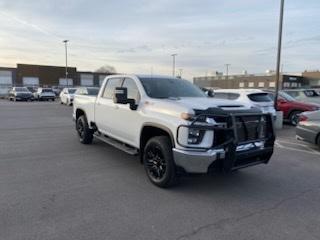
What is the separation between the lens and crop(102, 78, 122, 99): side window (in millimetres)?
6816

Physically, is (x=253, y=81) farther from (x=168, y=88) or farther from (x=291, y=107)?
(x=168, y=88)

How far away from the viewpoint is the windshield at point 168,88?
5.82m

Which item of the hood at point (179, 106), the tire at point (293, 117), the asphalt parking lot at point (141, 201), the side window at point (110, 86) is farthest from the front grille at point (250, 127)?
the tire at point (293, 117)

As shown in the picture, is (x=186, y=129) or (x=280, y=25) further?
(x=280, y=25)

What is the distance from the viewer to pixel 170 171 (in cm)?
→ 482

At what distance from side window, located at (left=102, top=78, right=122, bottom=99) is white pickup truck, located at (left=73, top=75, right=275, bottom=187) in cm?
9

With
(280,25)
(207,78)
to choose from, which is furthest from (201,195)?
(207,78)

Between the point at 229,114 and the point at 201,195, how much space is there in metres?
1.38

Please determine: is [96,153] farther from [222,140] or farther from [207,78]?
[207,78]

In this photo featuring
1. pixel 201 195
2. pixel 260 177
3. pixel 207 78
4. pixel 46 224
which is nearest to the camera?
pixel 46 224

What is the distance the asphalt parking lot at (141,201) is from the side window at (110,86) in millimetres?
1483

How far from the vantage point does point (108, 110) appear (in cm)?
685

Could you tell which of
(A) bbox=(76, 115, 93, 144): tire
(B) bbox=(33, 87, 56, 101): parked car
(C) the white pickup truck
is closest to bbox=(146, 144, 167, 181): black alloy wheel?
(C) the white pickup truck

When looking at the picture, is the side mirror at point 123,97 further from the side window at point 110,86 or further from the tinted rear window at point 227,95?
the tinted rear window at point 227,95
